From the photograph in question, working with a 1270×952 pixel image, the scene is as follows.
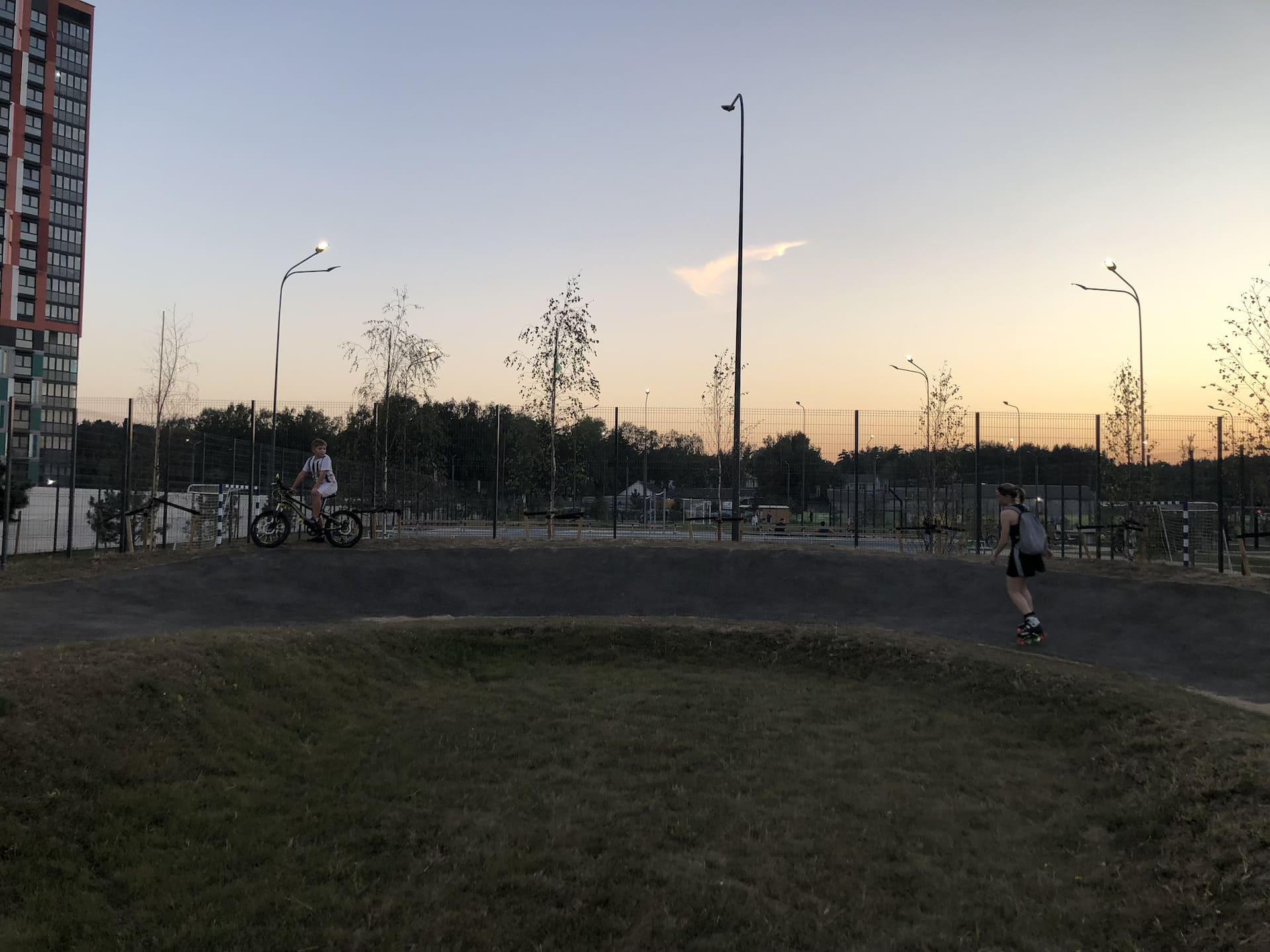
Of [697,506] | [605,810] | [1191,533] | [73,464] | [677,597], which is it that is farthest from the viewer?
[697,506]

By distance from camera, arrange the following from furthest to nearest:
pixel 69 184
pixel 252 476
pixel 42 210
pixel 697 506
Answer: pixel 69 184, pixel 42 210, pixel 697 506, pixel 252 476

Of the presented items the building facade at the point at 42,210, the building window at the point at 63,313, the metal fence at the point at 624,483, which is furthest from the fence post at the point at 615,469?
Result: the building window at the point at 63,313

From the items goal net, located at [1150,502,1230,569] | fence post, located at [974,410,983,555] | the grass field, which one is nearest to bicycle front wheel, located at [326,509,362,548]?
the grass field

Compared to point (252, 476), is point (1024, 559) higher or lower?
lower

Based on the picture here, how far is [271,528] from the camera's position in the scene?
15.4 m

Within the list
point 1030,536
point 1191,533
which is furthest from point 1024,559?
point 1191,533

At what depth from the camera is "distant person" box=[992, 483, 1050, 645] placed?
9492mm

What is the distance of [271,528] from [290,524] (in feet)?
1.36

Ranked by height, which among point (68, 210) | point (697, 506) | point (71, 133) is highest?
point (71, 133)

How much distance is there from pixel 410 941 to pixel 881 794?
3.27 meters

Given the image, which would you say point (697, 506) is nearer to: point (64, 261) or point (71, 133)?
point (64, 261)

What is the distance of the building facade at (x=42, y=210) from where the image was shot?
2510 inches

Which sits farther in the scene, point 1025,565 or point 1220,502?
point 1220,502

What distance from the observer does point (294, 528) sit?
18125 mm
